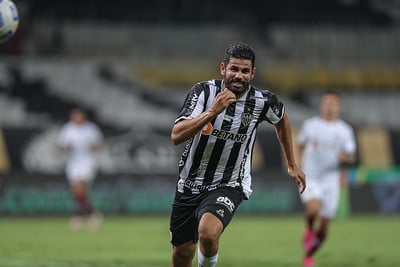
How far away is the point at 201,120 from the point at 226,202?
1.01 metres

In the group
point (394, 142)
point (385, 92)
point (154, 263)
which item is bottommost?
point (154, 263)

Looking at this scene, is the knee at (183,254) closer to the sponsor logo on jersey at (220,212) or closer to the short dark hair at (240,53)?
the sponsor logo on jersey at (220,212)

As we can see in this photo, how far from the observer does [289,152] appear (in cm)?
828

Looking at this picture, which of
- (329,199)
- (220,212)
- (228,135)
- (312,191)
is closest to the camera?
(220,212)

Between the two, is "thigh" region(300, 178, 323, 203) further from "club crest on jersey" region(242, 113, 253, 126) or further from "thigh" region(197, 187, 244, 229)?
"club crest on jersey" region(242, 113, 253, 126)

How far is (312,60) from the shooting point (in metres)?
30.5

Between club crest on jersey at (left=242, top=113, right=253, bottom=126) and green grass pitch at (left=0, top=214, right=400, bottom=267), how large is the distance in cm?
388

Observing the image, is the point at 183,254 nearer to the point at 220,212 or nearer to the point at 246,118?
the point at 220,212

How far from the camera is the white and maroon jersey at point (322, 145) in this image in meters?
12.7

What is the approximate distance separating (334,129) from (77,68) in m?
16.6

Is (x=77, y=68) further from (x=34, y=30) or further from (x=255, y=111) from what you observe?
(x=255, y=111)

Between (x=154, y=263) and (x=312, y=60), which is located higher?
(x=312, y=60)

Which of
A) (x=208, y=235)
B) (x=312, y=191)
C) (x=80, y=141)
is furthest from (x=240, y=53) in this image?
(x=80, y=141)

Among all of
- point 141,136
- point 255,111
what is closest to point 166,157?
point 141,136
